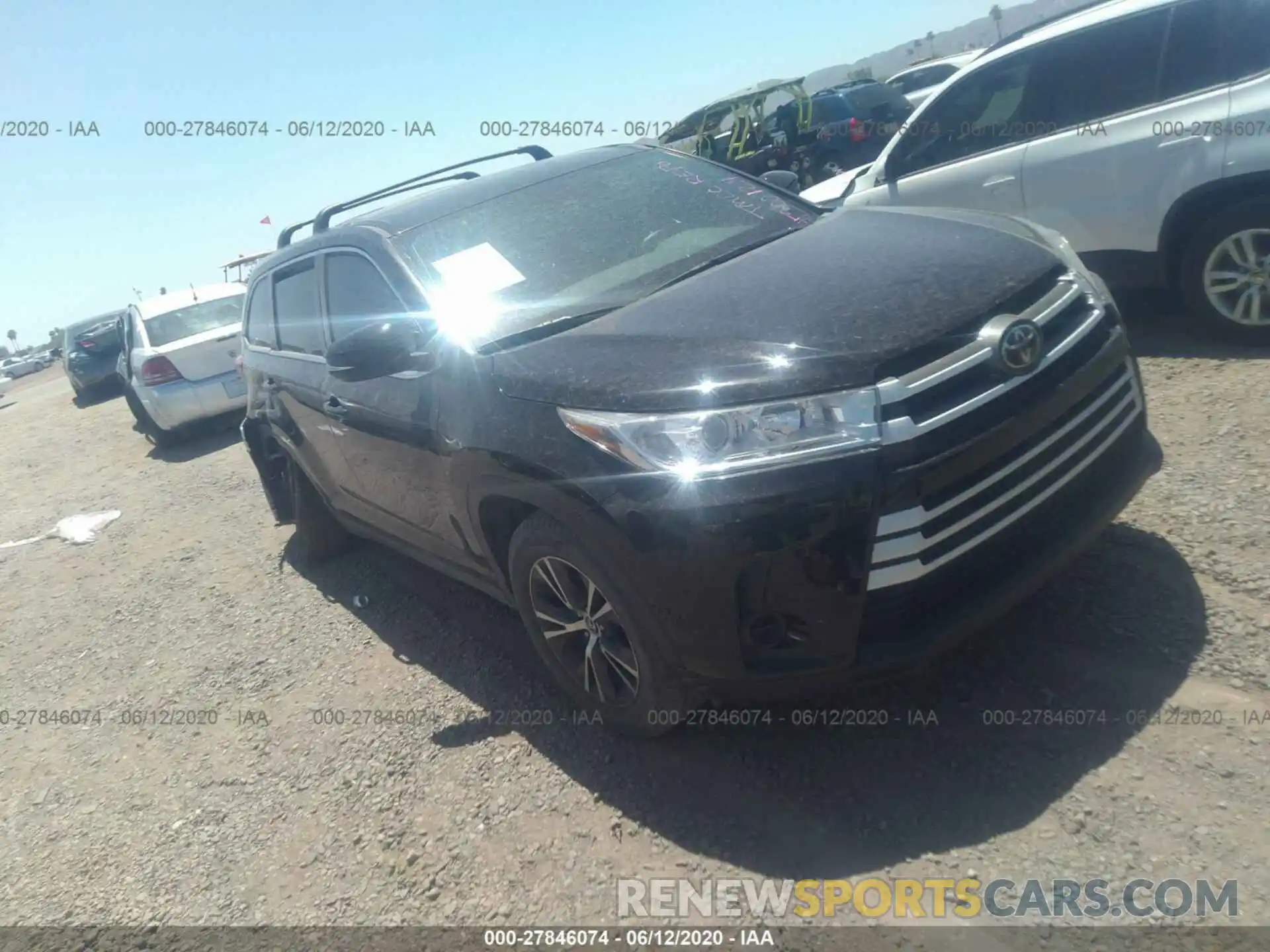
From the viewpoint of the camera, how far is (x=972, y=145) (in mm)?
5785

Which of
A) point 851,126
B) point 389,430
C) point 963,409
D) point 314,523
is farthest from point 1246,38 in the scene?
point 851,126

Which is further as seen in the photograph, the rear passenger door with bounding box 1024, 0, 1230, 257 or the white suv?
the rear passenger door with bounding box 1024, 0, 1230, 257

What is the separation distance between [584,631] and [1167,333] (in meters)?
4.28

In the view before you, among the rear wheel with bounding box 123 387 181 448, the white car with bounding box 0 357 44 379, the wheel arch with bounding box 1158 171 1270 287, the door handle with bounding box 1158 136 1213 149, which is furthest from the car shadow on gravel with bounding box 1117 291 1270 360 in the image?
the white car with bounding box 0 357 44 379

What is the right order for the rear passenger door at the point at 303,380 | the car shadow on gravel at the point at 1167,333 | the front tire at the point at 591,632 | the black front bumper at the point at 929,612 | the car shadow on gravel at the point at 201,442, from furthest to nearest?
the car shadow on gravel at the point at 201,442
the car shadow on gravel at the point at 1167,333
the rear passenger door at the point at 303,380
the front tire at the point at 591,632
the black front bumper at the point at 929,612

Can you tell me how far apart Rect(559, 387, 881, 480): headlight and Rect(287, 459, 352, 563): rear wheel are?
10.3ft

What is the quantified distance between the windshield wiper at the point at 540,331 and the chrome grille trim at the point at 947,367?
1.14 meters

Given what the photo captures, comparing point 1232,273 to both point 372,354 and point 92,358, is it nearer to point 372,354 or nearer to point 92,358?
point 372,354

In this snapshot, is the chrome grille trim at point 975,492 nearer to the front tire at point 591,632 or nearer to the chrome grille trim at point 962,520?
the chrome grille trim at point 962,520

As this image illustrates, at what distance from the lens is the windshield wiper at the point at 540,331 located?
3.13 metres

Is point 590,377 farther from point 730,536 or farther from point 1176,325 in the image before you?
point 1176,325

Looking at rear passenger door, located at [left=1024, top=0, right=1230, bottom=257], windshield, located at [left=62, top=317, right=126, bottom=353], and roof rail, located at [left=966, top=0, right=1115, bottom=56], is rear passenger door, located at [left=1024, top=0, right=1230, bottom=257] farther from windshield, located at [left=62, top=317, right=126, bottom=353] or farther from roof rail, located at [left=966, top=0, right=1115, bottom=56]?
windshield, located at [left=62, top=317, right=126, bottom=353]

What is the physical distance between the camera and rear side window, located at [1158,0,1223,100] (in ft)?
15.4

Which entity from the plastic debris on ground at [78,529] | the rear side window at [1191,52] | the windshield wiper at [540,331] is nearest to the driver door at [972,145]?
the rear side window at [1191,52]
